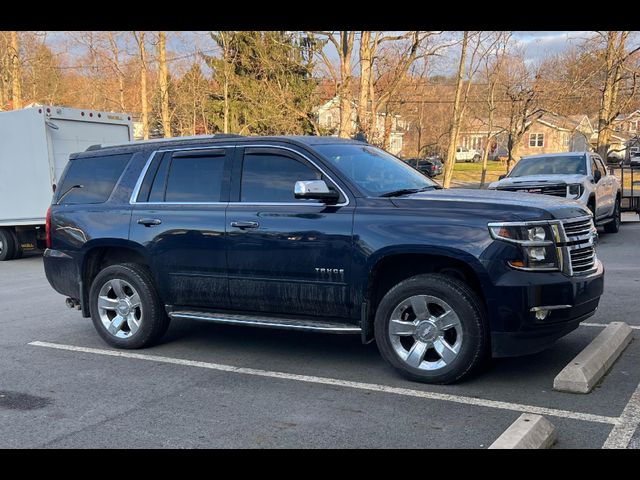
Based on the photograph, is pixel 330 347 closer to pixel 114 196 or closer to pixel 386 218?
pixel 386 218

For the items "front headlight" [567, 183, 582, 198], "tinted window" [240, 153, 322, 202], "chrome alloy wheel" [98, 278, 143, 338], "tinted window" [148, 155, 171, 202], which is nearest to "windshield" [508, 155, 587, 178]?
"front headlight" [567, 183, 582, 198]

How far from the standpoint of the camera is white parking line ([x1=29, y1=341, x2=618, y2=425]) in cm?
428

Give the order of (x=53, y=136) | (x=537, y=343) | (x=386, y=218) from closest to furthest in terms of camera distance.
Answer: (x=537, y=343) → (x=386, y=218) → (x=53, y=136)

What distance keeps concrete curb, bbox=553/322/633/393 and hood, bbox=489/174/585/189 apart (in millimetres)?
7150

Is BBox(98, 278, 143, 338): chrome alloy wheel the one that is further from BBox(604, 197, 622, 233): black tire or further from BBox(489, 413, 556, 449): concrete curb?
BBox(604, 197, 622, 233): black tire

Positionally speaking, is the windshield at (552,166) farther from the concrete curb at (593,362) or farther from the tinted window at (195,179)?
the tinted window at (195,179)

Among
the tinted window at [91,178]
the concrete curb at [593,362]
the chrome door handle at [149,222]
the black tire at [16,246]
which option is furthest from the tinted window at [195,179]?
the black tire at [16,246]

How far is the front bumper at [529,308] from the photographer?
4.61m

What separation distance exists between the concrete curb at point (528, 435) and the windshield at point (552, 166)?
35.2 feet

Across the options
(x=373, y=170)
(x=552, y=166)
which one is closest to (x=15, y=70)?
(x=552, y=166)
